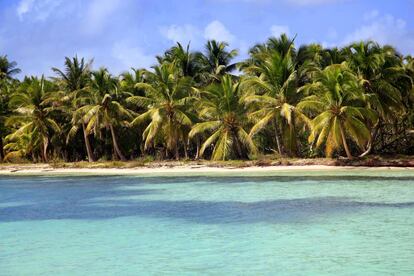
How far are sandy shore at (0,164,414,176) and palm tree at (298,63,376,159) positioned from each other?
4.84 feet

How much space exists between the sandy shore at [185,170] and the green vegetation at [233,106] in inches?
49.3

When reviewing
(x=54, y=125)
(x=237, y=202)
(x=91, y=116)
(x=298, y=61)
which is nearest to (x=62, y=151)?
(x=54, y=125)

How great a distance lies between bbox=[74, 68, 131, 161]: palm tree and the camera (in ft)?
114

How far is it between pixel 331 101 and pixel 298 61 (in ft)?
21.6

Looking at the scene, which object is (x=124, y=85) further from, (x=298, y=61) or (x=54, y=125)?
(x=298, y=61)

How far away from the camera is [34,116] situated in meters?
38.0

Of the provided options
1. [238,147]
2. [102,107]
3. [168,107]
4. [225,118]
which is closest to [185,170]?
[238,147]

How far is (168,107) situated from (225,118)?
406 cm

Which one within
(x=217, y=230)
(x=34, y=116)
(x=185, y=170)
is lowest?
(x=217, y=230)

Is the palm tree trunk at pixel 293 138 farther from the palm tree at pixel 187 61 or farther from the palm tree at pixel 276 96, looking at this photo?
the palm tree at pixel 187 61

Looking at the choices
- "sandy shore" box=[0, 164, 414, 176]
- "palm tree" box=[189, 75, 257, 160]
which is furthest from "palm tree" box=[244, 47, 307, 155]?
"sandy shore" box=[0, 164, 414, 176]

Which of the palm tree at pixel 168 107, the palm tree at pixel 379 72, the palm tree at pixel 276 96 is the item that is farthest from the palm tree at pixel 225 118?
the palm tree at pixel 379 72

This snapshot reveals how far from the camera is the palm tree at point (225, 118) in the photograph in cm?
3044

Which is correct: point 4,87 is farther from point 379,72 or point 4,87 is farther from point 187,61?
point 379,72
